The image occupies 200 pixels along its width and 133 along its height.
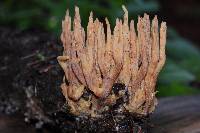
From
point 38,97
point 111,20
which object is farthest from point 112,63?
point 111,20

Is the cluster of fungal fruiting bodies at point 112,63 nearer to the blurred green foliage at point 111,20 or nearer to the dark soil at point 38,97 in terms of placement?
the dark soil at point 38,97

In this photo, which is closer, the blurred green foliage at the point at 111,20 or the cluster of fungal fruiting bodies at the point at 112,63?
the cluster of fungal fruiting bodies at the point at 112,63

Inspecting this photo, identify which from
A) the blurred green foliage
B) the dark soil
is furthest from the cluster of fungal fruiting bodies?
the blurred green foliage

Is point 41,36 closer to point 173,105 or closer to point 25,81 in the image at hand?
point 25,81

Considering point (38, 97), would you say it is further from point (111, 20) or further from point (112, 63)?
point (111, 20)

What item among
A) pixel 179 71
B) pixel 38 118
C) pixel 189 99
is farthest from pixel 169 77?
pixel 38 118

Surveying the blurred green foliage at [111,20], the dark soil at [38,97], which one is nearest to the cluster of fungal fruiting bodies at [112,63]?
the dark soil at [38,97]
